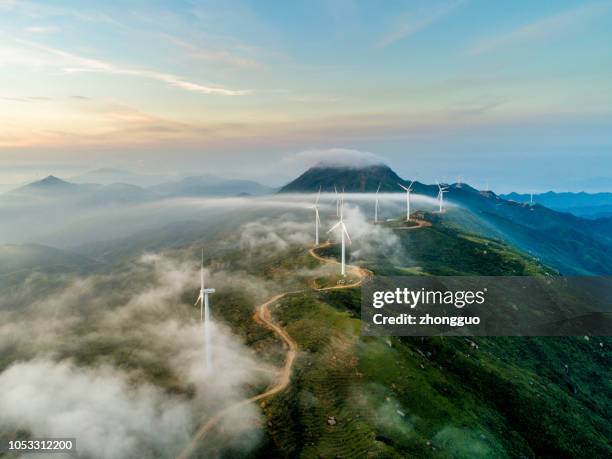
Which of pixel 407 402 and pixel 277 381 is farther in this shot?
pixel 277 381

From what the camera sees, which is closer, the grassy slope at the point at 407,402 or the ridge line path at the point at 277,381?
the ridge line path at the point at 277,381

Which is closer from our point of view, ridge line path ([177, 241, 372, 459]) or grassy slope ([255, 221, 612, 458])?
ridge line path ([177, 241, 372, 459])

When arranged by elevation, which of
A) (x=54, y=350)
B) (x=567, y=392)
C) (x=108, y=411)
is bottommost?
(x=567, y=392)

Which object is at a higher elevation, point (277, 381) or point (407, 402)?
point (277, 381)

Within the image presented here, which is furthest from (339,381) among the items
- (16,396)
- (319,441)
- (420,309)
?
(16,396)

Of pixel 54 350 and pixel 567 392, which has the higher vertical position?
pixel 54 350

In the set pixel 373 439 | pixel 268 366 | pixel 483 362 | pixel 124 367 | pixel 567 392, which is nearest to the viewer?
pixel 373 439

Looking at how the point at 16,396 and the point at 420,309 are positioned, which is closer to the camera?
the point at 16,396

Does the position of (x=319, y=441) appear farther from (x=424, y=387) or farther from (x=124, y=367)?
(x=124, y=367)
